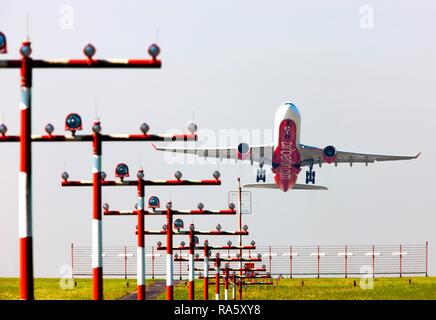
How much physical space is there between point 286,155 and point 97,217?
3430 inches

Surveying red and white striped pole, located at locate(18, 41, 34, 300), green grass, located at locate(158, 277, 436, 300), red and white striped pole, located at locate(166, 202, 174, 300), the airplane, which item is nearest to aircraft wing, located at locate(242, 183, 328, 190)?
the airplane

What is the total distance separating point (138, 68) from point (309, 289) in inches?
3013

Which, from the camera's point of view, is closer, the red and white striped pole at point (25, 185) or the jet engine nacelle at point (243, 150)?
the red and white striped pole at point (25, 185)

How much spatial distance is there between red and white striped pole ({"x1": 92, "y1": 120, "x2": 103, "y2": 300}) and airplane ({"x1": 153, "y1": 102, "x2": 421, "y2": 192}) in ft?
271

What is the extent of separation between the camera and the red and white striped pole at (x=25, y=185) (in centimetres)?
2523

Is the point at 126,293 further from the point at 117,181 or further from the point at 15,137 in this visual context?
the point at 15,137

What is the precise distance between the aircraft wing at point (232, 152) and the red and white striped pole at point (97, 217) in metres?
90.9

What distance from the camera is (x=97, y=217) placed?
1363 inches

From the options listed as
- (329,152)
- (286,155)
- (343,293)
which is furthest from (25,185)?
(329,152)

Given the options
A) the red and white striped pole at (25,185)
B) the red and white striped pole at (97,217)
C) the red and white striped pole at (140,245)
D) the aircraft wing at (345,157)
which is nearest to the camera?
the red and white striped pole at (25,185)

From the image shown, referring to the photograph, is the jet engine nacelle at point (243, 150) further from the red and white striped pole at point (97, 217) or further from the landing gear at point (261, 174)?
the red and white striped pole at point (97, 217)

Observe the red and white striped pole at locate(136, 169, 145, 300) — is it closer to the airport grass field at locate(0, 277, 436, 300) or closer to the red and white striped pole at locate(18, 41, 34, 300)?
the red and white striped pole at locate(18, 41, 34, 300)

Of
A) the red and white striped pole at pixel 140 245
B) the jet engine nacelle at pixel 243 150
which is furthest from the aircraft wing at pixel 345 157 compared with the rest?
the red and white striped pole at pixel 140 245

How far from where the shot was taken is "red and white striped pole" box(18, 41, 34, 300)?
993 inches
